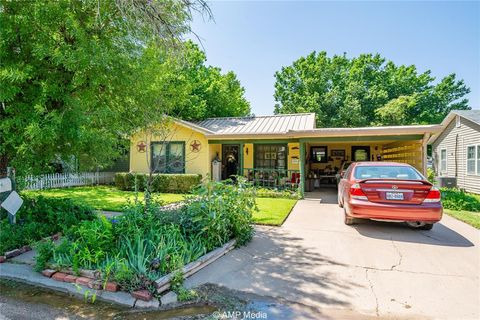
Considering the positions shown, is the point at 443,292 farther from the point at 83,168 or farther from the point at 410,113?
the point at 410,113

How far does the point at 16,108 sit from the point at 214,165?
9.42 metres

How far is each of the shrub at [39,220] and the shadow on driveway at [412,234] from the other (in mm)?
6485

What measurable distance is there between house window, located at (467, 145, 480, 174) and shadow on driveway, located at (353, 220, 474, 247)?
940cm

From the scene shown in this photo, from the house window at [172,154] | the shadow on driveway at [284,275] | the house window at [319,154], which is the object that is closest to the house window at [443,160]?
the house window at [319,154]

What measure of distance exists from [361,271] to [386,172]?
10.8 ft

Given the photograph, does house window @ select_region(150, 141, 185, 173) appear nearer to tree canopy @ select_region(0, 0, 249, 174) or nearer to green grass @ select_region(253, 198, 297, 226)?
green grass @ select_region(253, 198, 297, 226)

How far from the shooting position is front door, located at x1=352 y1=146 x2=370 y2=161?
54.2 ft

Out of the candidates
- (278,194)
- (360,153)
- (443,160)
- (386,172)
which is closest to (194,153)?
(278,194)

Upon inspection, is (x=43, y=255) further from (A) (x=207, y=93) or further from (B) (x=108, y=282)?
(A) (x=207, y=93)

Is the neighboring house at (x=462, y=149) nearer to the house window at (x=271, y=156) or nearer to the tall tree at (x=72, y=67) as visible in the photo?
the house window at (x=271, y=156)

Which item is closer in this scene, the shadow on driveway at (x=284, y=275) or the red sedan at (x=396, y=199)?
the shadow on driveway at (x=284, y=275)

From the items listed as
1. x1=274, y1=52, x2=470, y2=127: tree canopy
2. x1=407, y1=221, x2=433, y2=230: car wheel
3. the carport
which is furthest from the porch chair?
x1=274, y1=52, x2=470, y2=127: tree canopy

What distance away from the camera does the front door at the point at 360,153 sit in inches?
650

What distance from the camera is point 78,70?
5324 millimetres
